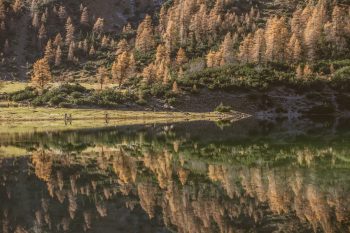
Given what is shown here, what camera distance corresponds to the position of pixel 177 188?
107ft

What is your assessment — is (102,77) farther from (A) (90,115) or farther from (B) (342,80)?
(B) (342,80)

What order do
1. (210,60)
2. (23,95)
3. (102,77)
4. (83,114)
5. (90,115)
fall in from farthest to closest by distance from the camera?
1. (210,60)
2. (102,77)
3. (23,95)
4. (83,114)
5. (90,115)

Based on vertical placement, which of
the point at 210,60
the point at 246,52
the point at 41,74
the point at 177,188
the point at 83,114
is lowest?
the point at 83,114

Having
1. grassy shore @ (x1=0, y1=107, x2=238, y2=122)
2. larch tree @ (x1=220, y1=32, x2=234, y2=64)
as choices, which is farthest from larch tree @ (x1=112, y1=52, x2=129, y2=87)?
larch tree @ (x1=220, y1=32, x2=234, y2=64)

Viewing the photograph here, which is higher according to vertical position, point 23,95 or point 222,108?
point 23,95

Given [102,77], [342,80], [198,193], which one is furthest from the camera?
[102,77]

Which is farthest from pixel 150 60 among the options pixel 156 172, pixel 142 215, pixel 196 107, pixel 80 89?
pixel 142 215

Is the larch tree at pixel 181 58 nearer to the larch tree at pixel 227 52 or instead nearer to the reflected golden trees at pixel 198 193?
the larch tree at pixel 227 52

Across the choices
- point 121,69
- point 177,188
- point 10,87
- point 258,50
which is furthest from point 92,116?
point 177,188

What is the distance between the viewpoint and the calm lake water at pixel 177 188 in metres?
24.4

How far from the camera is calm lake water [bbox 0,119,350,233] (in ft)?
80.0

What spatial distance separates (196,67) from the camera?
164875mm

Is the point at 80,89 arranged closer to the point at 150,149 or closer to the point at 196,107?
the point at 196,107

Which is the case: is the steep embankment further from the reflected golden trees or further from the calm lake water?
the reflected golden trees
